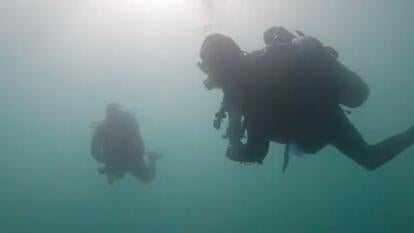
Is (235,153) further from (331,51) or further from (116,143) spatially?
(116,143)

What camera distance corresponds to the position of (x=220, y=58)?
5.53 meters

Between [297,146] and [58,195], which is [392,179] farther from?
[297,146]

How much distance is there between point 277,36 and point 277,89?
2.56 ft

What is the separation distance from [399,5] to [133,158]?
32.8 meters

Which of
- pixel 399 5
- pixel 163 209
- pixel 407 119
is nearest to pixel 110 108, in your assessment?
pixel 399 5

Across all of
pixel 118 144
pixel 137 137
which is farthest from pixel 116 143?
pixel 137 137

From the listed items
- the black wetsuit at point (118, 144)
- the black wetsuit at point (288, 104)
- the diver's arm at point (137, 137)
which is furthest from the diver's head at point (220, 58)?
the diver's arm at point (137, 137)

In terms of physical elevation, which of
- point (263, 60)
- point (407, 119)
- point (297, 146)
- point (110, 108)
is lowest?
point (297, 146)

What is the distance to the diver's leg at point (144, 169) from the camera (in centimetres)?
1348

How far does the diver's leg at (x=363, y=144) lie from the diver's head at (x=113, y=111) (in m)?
7.59

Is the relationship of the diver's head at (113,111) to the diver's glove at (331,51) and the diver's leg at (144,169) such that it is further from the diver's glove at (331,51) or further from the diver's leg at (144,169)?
the diver's glove at (331,51)

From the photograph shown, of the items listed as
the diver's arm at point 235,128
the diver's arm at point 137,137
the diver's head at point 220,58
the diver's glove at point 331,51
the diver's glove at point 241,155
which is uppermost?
the diver's arm at point 137,137

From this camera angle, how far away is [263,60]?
5.68 m

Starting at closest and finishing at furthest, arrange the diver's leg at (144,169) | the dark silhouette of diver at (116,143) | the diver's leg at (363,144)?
1. the diver's leg at (363,144)
2. the dark silhouette of diver at (116,143)
3. the diver's leg at (144,169)
